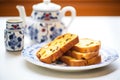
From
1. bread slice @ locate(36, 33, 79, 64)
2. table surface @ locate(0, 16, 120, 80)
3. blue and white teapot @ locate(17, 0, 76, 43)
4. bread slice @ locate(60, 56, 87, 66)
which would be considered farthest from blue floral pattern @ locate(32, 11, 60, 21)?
bread slice @ locate(60, 56, 87, 66)

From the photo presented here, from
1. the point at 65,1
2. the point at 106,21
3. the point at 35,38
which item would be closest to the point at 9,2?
the point at 65,1

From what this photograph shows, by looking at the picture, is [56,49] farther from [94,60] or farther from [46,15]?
[46,15]

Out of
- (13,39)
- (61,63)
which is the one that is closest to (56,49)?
(61,63)

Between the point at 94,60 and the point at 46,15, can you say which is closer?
the point at 94,60

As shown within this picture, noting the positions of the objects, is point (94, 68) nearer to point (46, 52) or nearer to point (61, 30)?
point (46, 52)

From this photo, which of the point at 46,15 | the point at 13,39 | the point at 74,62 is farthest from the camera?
the point at 46,15

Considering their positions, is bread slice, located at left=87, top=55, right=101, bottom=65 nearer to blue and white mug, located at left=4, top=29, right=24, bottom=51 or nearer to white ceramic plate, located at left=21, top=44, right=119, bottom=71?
white ceramic plate, located at left=21, top=44, right=119, bottom=71

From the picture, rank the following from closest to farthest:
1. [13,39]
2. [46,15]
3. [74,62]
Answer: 1. [74,62]
2. [13,39]
3. [46,15]
